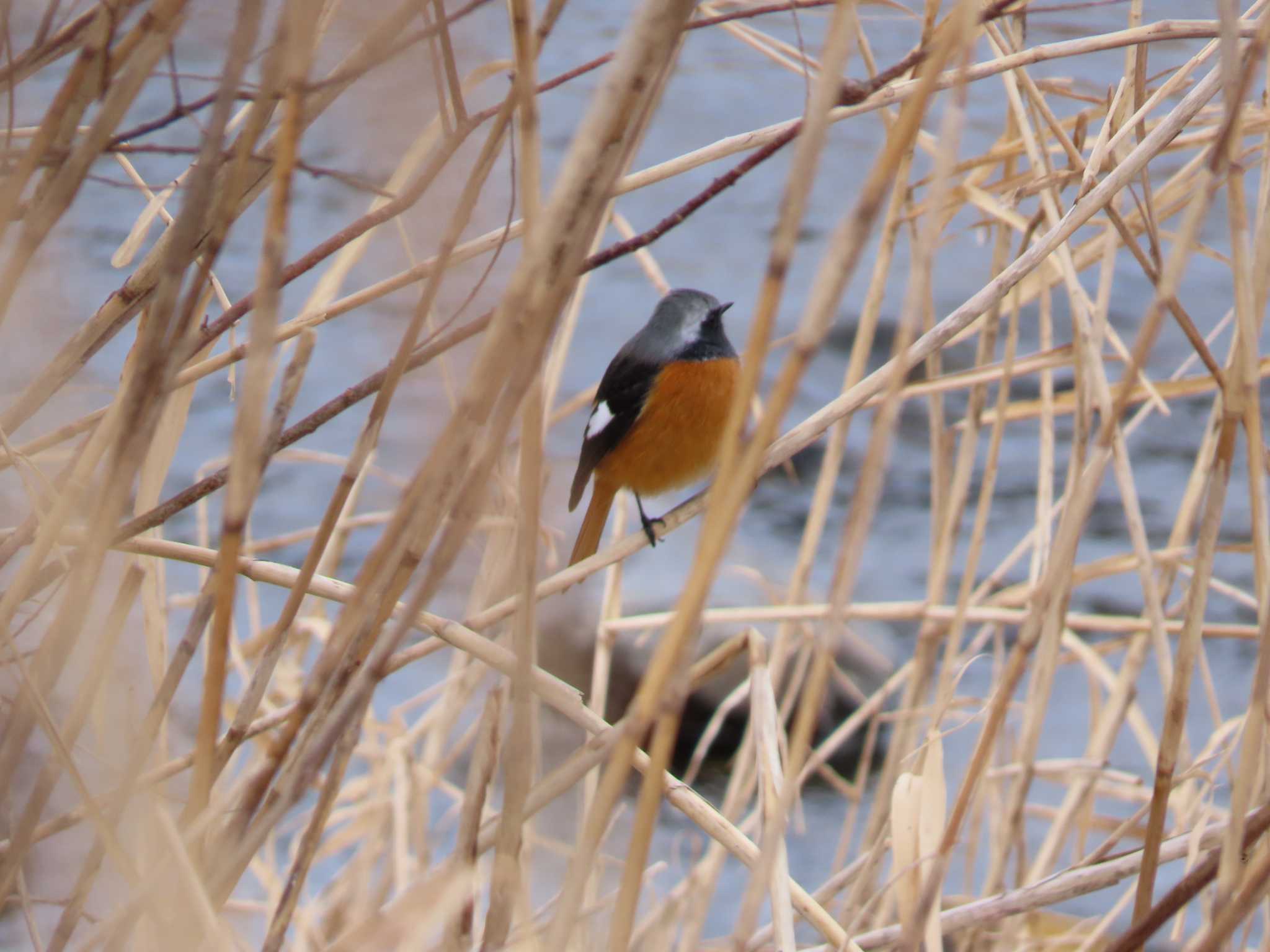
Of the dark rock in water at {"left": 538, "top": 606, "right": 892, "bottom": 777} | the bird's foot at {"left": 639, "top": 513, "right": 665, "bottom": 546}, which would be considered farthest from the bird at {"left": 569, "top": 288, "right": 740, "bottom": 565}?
the dark rock in water at {"left": 538, "top": 606, "right": 892, "bottom": 777}

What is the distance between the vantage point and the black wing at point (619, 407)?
3119 mm

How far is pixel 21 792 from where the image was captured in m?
2.54

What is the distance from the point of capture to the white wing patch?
3.13 meters

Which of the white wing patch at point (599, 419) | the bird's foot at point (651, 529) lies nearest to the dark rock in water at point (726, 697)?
the white wing patch at point (599, 419)

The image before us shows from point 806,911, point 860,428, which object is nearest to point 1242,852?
point 806,911

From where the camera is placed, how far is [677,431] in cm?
307

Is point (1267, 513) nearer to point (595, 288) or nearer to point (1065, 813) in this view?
point (1065, 813)

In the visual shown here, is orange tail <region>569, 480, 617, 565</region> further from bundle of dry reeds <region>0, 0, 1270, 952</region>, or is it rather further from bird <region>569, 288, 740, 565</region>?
bundle of dry reeds <region>0, 0, 1270, 952</region>

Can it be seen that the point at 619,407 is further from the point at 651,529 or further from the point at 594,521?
the point at 651,529

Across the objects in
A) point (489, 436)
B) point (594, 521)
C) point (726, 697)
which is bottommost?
point (726, 697)

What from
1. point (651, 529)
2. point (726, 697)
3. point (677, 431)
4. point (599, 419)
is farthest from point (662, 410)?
point (726, 697)

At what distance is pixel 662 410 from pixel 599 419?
0.17m

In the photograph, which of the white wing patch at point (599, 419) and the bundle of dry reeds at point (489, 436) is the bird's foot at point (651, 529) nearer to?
the bundle of dry reeds at point (489, 436)

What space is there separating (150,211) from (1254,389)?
1.21 metres
